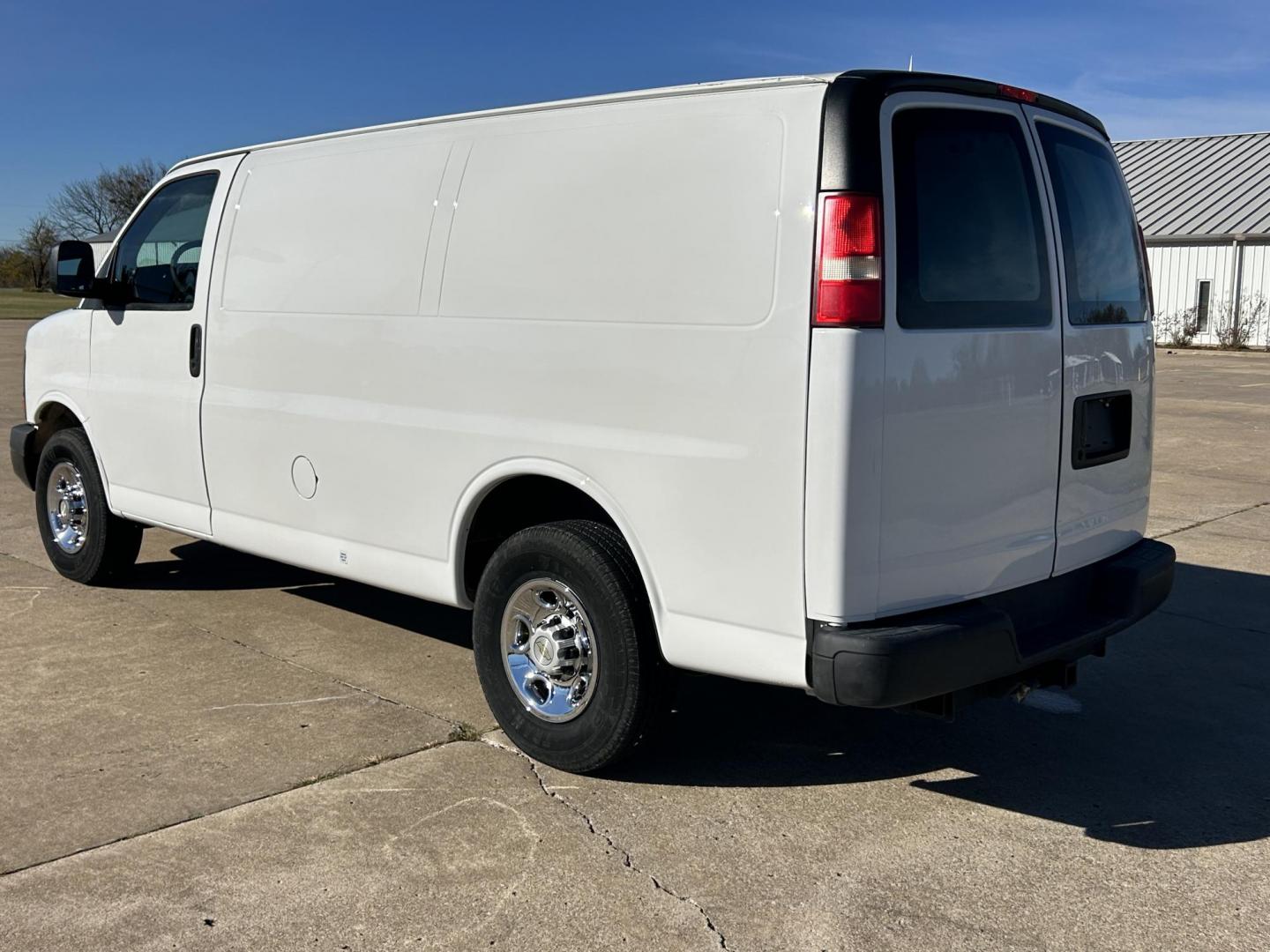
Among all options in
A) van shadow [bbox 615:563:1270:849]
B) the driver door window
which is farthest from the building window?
the driver door window

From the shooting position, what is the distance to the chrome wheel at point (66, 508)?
6.79 m

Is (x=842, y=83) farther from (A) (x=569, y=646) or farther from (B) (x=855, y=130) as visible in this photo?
(A) (x=569, y=646)

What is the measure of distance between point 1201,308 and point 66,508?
36345 millimetres

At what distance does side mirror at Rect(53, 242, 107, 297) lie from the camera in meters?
6.23

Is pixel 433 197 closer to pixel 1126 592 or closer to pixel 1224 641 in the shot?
pixel 1126 592

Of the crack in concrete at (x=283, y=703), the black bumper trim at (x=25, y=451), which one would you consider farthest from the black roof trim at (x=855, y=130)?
the black bumper trim at (x=25, y=451)

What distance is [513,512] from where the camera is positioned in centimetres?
472

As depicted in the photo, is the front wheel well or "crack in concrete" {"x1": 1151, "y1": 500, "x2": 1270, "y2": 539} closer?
the front wheel well

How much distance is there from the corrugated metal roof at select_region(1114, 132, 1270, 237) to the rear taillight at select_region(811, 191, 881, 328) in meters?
32.9

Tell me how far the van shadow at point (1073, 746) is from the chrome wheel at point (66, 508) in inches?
81.8

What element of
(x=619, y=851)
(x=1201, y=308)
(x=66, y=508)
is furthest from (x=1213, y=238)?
(x=619, y=851)

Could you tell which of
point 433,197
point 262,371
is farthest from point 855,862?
point 262,371

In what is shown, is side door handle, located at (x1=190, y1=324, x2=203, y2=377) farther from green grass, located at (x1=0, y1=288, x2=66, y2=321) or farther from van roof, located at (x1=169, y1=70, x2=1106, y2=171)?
green grass, located at (x1=0, y1=288, x2=66, y2=321)

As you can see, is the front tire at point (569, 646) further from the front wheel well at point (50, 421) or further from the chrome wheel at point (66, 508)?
the front wheel well at point (50, 421)
